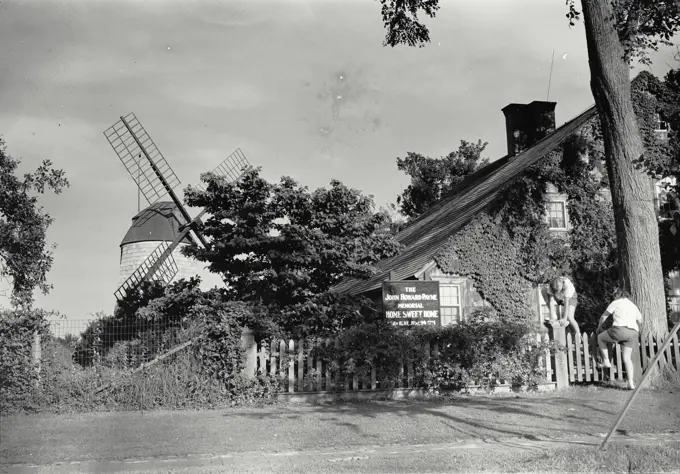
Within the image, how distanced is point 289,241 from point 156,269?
15.8 metres

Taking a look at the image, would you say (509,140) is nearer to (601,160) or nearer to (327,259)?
(601,160)

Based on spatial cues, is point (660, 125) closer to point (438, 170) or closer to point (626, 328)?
point (626, 328)

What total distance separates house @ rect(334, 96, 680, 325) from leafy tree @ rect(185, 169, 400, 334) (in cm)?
150

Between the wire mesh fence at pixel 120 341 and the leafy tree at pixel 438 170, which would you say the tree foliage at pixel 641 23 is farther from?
the leafy tree at pixel 438 170

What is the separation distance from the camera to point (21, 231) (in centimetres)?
2859

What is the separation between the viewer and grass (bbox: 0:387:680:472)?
891 centimetres

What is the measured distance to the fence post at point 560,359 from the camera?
15330mm

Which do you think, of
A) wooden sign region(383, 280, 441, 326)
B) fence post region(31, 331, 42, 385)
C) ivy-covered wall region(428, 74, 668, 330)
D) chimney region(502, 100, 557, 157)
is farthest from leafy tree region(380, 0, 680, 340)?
chimney region(502, 100, 557, 157)

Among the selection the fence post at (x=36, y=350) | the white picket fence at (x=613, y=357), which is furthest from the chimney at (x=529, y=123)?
the fence post at (x=36, y=350)

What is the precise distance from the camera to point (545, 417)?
36.7ft

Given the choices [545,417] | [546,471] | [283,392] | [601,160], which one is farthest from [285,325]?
[601,160]

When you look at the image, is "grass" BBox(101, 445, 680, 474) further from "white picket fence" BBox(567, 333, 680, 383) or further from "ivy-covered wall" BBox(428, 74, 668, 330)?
"ivy-covered wall" BBox(428, 74, 668, 330)

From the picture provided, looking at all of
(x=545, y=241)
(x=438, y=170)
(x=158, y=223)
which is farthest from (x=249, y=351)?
(x=438, y=170)

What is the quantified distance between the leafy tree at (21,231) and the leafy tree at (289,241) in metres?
11.5
